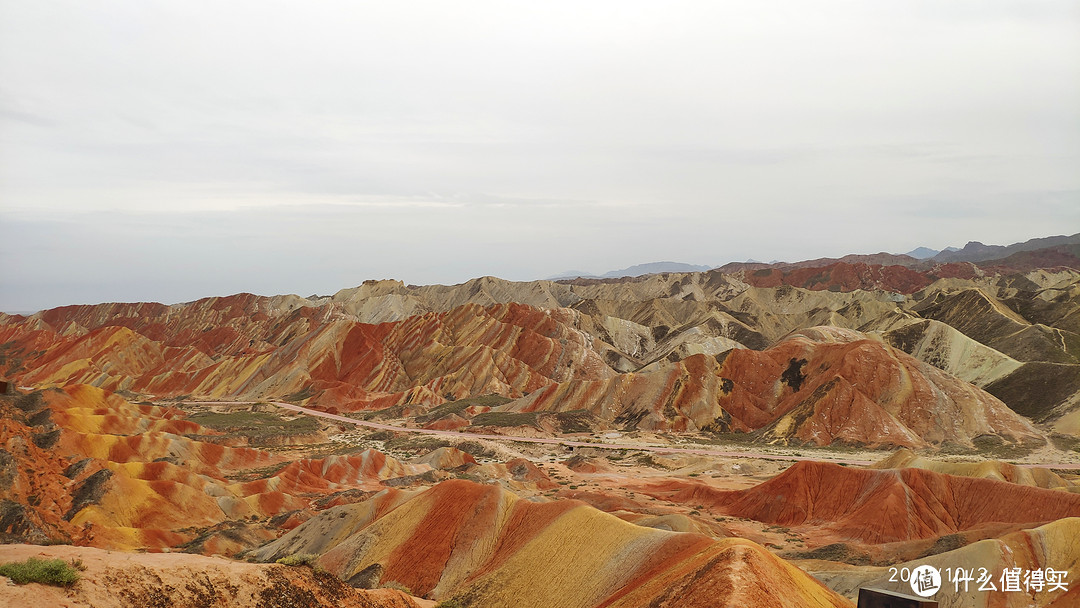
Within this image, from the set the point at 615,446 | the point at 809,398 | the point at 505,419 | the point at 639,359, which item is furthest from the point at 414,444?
the point at 639,359

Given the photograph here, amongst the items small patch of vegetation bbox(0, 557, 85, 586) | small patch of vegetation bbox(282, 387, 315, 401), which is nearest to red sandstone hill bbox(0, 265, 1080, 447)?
small patch of vegetation bbox(282, 387, 315, 401)

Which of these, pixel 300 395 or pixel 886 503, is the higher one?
pixel 886 503

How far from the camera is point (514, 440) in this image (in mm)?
88875

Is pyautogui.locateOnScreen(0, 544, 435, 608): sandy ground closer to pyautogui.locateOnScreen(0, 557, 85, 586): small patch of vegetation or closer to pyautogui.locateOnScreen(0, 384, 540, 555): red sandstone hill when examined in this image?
pyautogui.locateOnScreen(0, 557, 85, 586): small patch of vegetation

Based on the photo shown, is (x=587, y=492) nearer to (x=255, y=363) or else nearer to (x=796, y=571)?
(x=796, y=571)

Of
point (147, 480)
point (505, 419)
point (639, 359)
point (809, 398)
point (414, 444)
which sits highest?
point (147, 480)

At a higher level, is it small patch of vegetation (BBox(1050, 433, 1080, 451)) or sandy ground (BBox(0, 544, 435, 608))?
sandy ground (BBox(0, 544, 435, 608))

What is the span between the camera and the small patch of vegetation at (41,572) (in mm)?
16609

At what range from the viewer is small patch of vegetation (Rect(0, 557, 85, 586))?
16609 mm

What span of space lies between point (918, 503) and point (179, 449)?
2691 inches

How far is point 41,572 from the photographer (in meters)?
16.7

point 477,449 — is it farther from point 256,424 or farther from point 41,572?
point 41,572

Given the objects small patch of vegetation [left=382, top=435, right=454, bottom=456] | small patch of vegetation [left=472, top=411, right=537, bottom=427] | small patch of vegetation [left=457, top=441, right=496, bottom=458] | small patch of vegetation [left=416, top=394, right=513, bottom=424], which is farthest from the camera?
small patch of vegetation [left=416, top=394, right=513, bottom=424]

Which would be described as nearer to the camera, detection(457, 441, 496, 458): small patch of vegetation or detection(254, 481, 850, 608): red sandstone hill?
detection(254, 481, 850, 608): red sandstone hill
